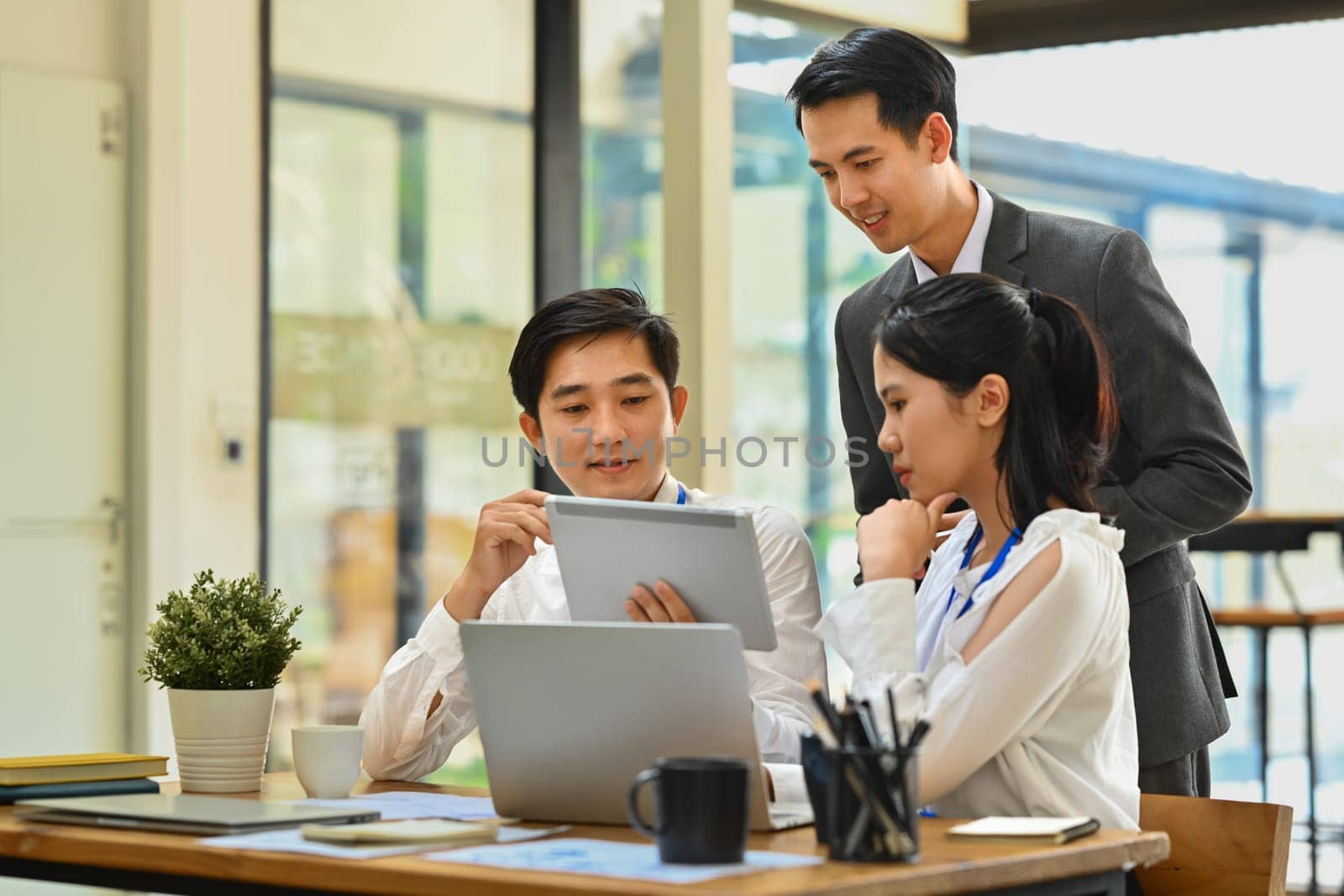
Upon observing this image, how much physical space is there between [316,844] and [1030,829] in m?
0.60

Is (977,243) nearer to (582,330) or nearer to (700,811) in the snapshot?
(582,330)

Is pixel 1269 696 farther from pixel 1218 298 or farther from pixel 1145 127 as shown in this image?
pixel 1145 127

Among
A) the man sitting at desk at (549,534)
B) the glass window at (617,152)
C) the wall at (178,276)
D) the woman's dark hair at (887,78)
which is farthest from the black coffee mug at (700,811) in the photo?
the glass window at (617,152)

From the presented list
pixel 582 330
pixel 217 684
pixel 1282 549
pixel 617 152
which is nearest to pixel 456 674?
pixel 217 684

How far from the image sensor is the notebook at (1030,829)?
4.86ft

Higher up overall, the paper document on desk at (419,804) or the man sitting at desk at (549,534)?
→ the man sitting at desk at (549,534)

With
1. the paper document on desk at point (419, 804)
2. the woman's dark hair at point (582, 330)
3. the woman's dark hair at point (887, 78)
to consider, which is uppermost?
the woman's dark hair at point (887, 78)

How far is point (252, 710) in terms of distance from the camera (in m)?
1.94

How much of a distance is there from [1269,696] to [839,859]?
164 inches

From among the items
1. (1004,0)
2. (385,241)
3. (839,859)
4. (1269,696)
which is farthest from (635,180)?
(839,859)

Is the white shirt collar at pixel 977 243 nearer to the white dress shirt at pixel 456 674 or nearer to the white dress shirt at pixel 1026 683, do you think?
the white dress shirt at pixel 456 674

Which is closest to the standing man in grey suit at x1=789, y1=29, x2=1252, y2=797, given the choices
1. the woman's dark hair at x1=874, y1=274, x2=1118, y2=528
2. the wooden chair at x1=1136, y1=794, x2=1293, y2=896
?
the woman's dark hair at x1=874, y1=274, x2=1118, y2=528

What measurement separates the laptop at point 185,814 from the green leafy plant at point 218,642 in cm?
19

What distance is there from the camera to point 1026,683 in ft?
5.42
